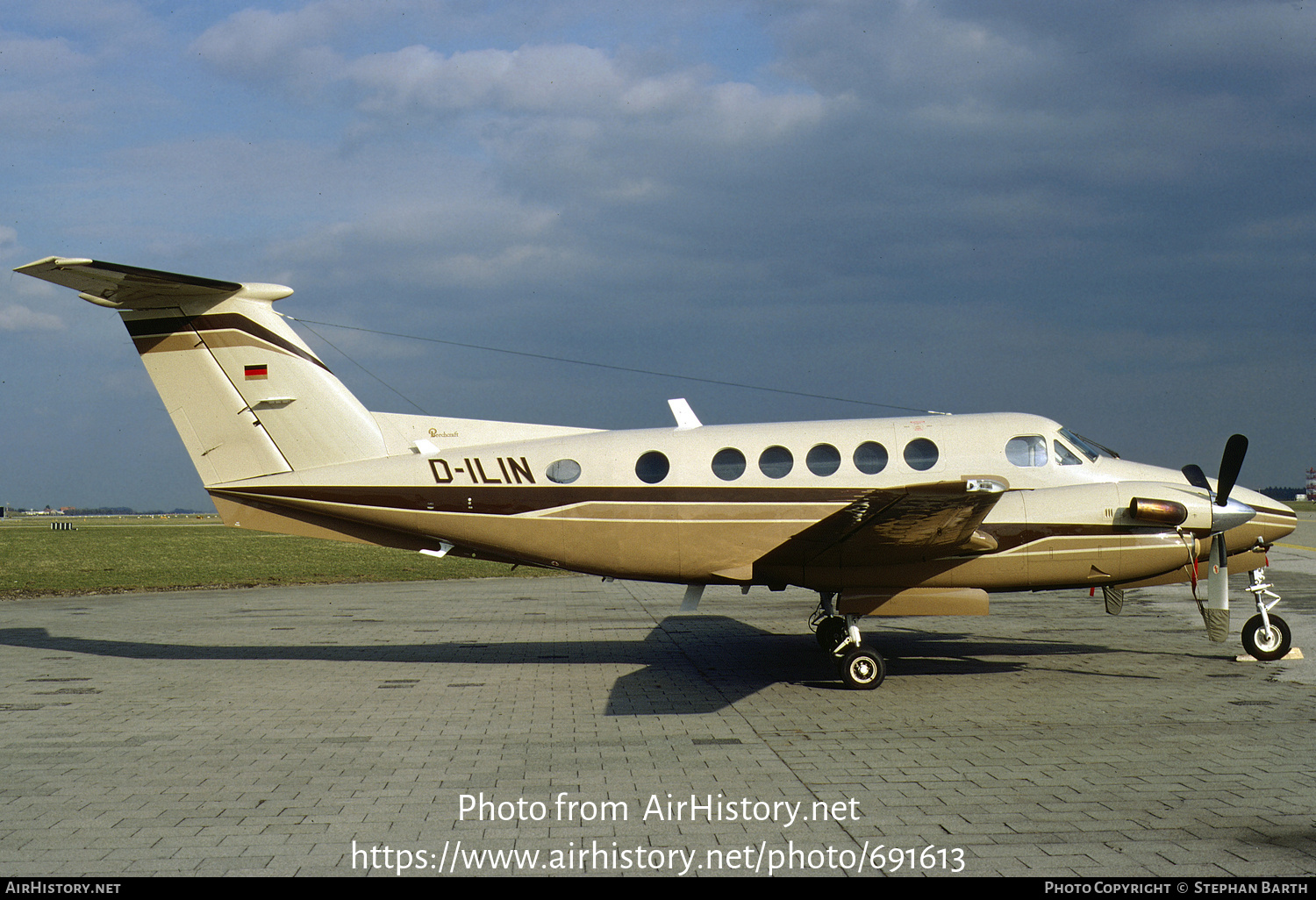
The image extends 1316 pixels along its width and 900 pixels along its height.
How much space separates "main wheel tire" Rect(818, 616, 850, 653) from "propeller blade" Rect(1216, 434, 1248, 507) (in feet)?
15.6

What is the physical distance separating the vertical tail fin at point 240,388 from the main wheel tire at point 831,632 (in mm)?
6229

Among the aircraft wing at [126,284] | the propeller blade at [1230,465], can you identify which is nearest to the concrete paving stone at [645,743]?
the propeller blade at [1230,465]

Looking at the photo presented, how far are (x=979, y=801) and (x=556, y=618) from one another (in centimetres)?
1138

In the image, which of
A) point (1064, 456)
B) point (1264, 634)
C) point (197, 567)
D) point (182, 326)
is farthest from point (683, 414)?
point (197, 567)

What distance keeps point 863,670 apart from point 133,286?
9741 millimetres

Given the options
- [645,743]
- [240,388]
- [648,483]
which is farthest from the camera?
[240,388]

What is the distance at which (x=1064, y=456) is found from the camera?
11.2 metres

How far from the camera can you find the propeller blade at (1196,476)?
440 inches

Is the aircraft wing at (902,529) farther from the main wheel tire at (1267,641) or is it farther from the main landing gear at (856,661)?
the main wheel tire at (1267,641)

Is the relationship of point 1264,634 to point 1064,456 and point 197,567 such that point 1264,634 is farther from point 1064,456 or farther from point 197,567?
point 197,567

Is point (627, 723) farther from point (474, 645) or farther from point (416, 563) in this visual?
point (416, 563)

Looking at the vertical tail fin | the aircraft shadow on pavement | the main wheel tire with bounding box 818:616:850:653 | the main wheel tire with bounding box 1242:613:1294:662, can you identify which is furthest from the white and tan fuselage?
the aircraft shadow on pavement
